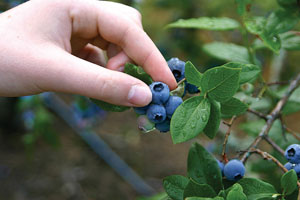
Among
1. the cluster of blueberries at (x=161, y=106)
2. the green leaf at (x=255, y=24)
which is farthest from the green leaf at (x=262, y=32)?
the cluster of blueberries at (x=161, y=106)

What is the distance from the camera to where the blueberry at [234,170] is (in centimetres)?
76

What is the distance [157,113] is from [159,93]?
0.05 m

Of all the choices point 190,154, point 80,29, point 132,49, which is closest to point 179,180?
point 190,154

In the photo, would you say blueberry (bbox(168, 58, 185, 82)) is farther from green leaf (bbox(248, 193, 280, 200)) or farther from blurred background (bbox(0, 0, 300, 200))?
blurred background (bbox(0, 0, 300, 200))

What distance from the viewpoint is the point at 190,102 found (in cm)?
73

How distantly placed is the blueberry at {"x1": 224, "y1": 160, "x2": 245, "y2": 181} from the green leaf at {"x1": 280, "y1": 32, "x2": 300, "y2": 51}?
1.98 ft

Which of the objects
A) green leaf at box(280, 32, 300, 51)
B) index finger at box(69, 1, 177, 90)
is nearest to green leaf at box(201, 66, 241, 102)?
index finger at box(69, 1, 177, 90)

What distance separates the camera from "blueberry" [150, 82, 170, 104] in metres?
0.75

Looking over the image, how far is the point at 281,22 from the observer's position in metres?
1.05

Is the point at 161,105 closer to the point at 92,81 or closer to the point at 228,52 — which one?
the point at 92,81

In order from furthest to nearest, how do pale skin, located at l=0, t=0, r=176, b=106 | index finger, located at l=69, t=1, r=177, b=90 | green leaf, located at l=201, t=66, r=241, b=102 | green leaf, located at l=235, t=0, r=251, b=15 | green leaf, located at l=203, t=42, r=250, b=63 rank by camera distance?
green leaf, located at l=203, t=42, r=250, b=63, green leaf, located at l=235, t=0, r=251, b=15, index finger, located at l=69, t=1, r=177, b=90, pale skin, located at l=0, t=0, r=176, b=106, green leaf, located at l=201, t=66, r=241, b=102

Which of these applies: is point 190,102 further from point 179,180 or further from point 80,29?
point 80,29

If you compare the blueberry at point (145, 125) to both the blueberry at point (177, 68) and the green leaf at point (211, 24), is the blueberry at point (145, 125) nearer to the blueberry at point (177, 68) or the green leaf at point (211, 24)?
the blueberry at point (177, 68)

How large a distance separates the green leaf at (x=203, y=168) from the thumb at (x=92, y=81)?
20 centimetres
